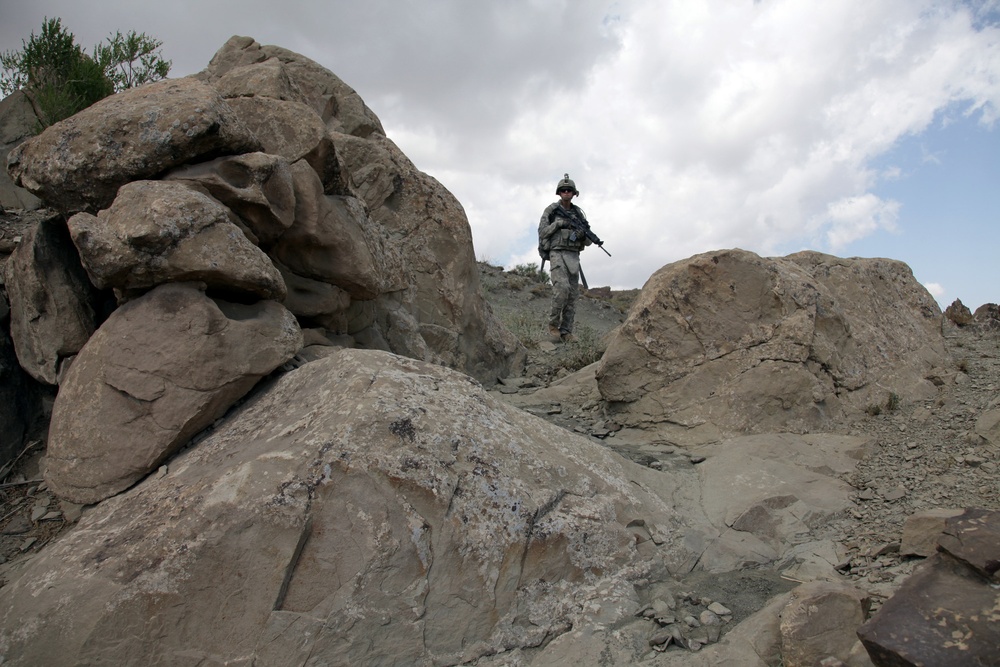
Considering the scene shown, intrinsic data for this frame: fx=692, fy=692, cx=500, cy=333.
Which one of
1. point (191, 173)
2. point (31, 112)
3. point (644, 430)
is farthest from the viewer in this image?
point (31, 112)

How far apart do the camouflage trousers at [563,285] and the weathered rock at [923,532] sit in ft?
21.4

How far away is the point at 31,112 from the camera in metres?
7.71

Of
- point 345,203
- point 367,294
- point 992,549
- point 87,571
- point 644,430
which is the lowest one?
point 87,571

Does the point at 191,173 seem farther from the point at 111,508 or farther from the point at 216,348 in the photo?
the point at 111,508

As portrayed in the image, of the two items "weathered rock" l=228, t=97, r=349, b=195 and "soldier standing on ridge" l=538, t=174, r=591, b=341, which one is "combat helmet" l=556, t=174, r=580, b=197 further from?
"weathered rock" l=228, t=97, r=349, b=195

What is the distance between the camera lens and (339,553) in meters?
2.90

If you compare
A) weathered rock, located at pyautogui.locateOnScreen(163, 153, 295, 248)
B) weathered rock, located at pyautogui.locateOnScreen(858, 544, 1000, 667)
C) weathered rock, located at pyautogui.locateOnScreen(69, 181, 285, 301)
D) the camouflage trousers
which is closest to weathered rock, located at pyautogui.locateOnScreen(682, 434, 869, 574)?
weathered rock, located at pyautogui.locateOnScreen(858, 544, 1000, 667)

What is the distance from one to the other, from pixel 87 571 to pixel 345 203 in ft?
10.3

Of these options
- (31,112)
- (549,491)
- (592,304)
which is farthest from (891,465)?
(592,304)

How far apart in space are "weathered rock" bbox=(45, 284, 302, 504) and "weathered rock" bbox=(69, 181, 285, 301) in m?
0.14

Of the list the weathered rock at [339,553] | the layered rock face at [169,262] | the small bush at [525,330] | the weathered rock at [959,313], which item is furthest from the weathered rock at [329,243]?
the weathered rock at [959,313]

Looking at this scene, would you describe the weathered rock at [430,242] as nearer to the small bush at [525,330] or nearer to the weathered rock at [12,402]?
the small bush at [525,330]

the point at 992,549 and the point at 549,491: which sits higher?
the point at 549,491

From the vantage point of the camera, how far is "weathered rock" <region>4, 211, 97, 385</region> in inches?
157
